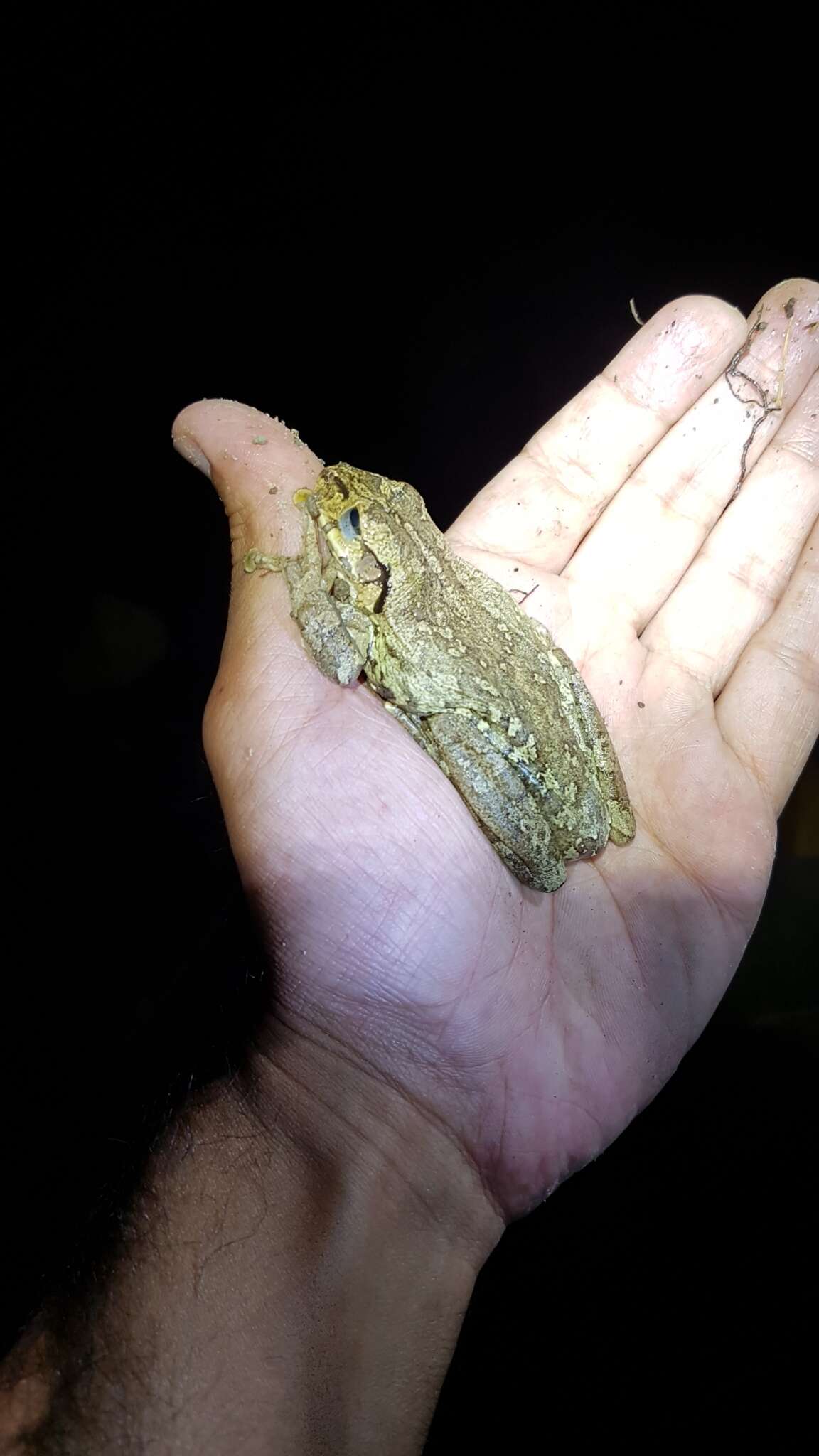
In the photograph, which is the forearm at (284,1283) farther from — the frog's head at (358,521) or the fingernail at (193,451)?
the fingernail at (193,451)

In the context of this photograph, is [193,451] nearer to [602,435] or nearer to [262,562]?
[262,562]

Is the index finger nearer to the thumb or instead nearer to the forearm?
the thumb

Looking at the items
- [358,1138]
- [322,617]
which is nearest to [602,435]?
[322,617]

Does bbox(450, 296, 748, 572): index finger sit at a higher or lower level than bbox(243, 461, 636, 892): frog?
higher

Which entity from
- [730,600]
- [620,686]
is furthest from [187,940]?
[730,600]

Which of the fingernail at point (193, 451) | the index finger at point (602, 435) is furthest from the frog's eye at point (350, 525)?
the index finger at point (602, 435)

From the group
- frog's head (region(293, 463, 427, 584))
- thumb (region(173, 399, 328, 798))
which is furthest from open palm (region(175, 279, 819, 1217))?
frog's head (region(293, 463, 427, 584))
